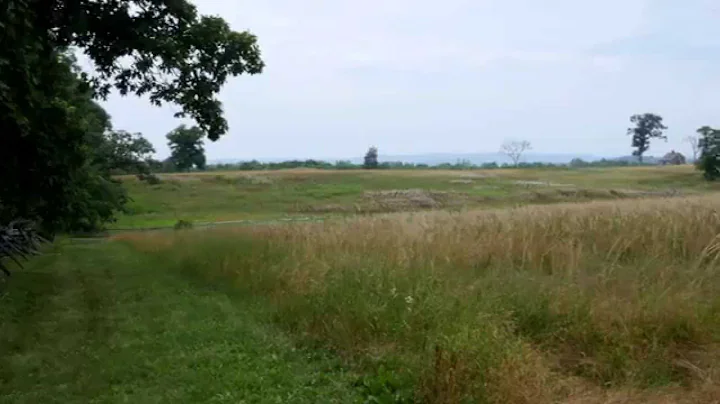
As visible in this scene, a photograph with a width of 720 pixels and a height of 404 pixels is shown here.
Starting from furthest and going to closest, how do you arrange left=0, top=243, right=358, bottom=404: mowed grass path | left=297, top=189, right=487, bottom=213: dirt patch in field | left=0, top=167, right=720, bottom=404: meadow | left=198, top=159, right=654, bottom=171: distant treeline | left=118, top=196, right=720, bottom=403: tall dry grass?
1. left=198, top=159, right=654, bottom=171: distant treeline
2. left=297, top=189, right=487, bottom=213: dirt patch in field
3. left=0, top=243, right=358, bottom=404: mowed grass path
4. left=0, top=167, right=720, bottom=404: meadow
5. left=118, top=196, right=720, bottom=403: tall dry grass

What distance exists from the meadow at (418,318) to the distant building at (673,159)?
14.8ft

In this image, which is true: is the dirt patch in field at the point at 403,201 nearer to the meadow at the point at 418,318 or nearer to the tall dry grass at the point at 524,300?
the meadow at the point at 418,318

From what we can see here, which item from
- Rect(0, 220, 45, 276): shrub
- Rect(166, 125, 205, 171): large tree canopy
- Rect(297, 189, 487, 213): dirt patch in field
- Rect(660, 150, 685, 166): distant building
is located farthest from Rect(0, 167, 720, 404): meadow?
Rect(166, 125, 205, 171): large tree canopy

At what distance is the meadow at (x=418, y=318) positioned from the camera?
5129 millimetres

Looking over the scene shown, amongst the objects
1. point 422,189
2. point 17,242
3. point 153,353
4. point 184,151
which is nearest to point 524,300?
point 153,353

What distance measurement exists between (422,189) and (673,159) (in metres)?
6.61

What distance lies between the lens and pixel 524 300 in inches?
258

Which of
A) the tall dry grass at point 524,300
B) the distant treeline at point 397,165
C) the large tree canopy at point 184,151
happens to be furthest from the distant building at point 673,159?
the large tree canopy at point 184,151

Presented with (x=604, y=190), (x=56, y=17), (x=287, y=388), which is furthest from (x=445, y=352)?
(x=604, y=190)

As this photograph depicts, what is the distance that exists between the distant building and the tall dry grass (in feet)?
21.0

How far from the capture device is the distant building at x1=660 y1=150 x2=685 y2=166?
16737mm

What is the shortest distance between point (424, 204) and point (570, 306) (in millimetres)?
10068

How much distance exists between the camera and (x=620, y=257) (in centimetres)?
790

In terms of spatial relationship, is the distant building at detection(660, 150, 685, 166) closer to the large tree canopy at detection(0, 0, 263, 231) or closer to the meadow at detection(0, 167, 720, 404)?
the meadow at detection(0, 167, 720, 404)
